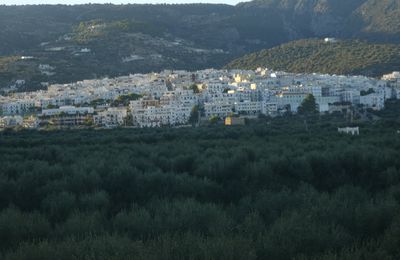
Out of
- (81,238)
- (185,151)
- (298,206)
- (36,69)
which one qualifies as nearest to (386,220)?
(298,206)

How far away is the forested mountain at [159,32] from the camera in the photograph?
77438 millimetres

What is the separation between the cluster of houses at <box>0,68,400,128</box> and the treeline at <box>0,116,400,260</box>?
27.5 meters

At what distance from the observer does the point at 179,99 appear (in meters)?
50.8

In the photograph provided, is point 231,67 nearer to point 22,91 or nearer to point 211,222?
point 22,91

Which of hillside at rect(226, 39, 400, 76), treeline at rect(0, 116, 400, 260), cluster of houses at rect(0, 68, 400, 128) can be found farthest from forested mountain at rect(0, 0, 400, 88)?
treeline at rect(0, 116, 400, 260)

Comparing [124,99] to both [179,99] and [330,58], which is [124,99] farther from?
[330,58]

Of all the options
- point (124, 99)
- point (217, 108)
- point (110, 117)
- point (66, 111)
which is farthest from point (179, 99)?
point (66, 111)

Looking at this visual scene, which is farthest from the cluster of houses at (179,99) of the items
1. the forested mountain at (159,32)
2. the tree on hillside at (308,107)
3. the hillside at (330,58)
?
the forested mountain at (159,32)

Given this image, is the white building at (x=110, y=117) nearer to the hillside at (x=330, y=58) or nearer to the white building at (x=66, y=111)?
the white building at (x=66, y=111)

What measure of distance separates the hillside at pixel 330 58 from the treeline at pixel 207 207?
184ft

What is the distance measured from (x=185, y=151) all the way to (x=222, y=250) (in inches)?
446

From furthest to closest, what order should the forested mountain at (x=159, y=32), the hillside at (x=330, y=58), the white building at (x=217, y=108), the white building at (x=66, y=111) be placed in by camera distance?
1. the forested mountain at (x=159, y=32)
2. the hillside at (x=330, y=58)
3. the white building at (x=217, y=108)
4. the white building at (x=66, y=111)

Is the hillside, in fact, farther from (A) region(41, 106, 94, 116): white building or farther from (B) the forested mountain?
(A) region(41, 106, 94, 116): white building

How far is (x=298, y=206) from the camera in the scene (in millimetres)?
8656
